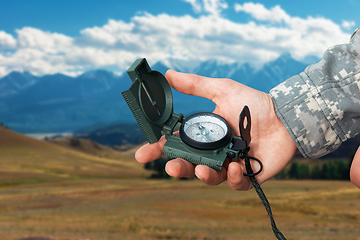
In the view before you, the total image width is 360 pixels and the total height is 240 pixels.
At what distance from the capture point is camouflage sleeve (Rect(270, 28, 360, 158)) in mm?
2445

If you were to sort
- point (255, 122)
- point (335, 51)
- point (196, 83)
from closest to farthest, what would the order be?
point (335, 51), point (255, 122), point (196, 83)

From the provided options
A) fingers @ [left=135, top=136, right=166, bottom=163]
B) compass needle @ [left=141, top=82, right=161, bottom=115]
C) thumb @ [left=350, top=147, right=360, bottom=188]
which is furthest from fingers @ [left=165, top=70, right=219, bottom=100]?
thumb @ [left=350, top=147, right=360, bottom=188]

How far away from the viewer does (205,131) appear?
2656mm

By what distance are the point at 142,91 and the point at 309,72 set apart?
1691 mm

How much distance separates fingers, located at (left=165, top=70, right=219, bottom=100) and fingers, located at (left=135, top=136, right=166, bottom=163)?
2.34ft

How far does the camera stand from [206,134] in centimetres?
261

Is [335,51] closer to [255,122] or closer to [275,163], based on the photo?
[255,122]

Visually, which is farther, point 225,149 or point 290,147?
point 290,147

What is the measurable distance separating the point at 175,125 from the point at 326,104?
1.51m

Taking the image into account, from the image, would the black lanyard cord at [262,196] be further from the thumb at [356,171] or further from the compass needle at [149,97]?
the compass needle at [149,97]

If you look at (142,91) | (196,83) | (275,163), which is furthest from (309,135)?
(142,91)

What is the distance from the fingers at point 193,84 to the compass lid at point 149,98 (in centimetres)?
17

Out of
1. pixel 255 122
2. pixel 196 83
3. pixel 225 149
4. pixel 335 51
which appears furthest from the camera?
pixel 196 83

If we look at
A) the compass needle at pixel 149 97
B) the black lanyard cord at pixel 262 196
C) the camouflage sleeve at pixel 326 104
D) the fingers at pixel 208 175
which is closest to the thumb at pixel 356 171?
the black lanyard cord at pixel 262 196
